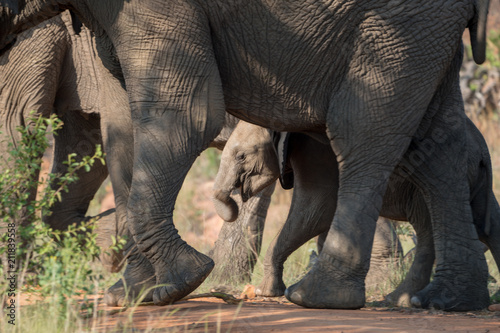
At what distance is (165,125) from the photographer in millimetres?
4113

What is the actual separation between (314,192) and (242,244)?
3.91 ft

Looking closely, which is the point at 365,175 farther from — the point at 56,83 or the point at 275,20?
the point at 56,83

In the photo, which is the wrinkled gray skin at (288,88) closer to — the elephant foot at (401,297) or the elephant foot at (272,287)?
the elephant foot at (401,297)

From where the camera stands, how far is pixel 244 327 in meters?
3.67

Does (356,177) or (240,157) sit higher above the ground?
(240,157)

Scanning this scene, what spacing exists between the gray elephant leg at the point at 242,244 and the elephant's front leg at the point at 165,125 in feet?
7.72

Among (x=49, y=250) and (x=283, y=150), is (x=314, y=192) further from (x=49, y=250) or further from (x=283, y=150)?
(x=49, y=250)

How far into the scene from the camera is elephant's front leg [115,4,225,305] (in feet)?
13.4

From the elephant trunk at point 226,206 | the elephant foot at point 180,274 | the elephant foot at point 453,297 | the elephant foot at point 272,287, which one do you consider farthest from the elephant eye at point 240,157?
the elephant foot at point 180,274

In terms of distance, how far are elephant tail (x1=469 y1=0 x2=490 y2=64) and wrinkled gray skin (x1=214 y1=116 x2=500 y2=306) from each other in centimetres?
71

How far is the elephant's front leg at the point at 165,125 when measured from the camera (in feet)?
13.4

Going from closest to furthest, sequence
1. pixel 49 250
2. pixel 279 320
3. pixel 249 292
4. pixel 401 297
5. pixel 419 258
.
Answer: pixel 49 250
pixel 279 320
pixel 401 297
pixel 419 258
pixel 249 292

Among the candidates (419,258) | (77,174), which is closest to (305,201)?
(419,258)

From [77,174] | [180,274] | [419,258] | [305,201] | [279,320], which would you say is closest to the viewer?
[279,320]
